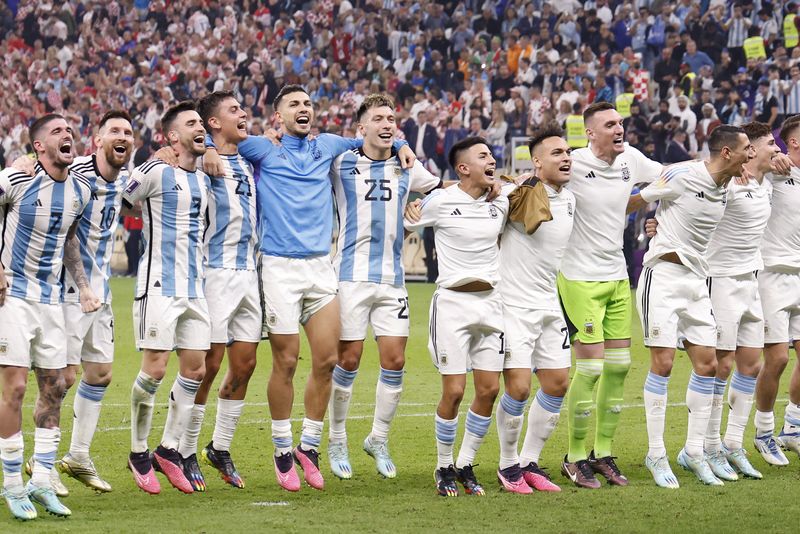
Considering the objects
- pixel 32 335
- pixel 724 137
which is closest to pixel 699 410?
pixel 724 137

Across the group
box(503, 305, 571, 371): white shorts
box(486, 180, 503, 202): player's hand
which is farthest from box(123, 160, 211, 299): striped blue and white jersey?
box(503, 305, 571, 371): white shorts

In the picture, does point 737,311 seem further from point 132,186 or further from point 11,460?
point 11,460

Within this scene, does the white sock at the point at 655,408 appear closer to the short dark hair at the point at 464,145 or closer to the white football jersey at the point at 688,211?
the white football jersey at the point at 688,211

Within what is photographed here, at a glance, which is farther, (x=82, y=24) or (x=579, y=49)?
(x=82, y=24)

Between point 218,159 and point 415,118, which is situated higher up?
point 218,159

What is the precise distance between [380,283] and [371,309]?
190 millimetres

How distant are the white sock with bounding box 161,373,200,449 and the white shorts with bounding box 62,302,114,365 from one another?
0.46 metres

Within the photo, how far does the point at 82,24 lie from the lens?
31.1 m

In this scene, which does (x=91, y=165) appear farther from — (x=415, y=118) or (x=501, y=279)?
(x=415, y=118)

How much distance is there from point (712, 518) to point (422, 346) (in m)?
7.95

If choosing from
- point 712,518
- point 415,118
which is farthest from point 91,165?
Result: point 415,118

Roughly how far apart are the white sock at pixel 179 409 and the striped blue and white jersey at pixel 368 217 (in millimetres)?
1245

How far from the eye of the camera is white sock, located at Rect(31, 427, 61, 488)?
698 cm

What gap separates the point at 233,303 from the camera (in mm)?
7773
